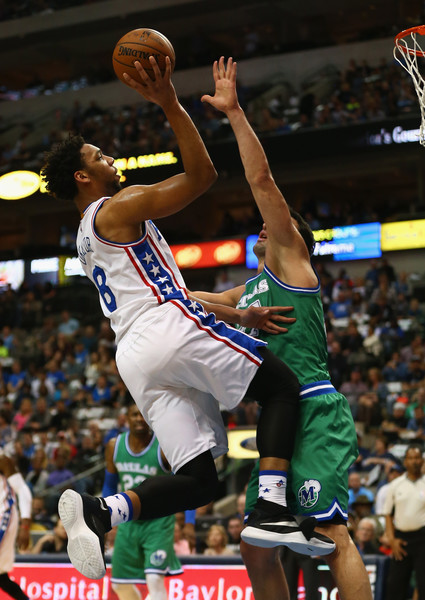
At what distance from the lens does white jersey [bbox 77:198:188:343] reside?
180 inches

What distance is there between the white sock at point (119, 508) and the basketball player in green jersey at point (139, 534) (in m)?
3.62

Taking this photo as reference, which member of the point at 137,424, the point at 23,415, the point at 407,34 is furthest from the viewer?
the point at 23,415

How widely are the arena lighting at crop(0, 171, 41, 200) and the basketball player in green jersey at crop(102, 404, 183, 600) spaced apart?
54.3ft

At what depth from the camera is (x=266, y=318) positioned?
492 centimetres

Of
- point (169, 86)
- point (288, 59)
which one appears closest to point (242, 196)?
point (288, 59)

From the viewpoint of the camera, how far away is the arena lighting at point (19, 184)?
23.9 metres

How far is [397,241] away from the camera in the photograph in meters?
20.1

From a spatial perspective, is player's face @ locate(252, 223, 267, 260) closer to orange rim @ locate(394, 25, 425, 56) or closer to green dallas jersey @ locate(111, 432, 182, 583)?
orange rim @ locate(394, 25, 425, 56)

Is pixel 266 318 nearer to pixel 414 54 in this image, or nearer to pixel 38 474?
pixel 414 54

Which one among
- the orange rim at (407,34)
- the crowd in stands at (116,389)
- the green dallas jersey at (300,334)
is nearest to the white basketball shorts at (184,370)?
the green dallas jersey at (300,334)

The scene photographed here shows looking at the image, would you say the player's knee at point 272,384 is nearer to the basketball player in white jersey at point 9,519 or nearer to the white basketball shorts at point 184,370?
the white basketball shorts at point 184,370

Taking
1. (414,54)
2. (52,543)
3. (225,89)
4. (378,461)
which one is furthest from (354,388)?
(225,89)

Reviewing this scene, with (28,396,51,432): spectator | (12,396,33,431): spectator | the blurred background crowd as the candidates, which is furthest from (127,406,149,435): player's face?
(12,396,33,431): spectator

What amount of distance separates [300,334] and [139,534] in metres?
3.76
